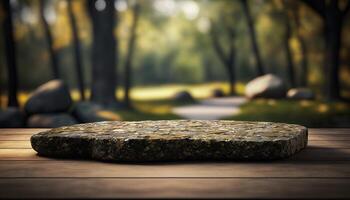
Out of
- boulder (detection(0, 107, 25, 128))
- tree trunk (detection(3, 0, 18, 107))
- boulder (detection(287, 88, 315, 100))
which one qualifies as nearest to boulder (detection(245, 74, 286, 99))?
boulder (detection(287, 88, 315, 100))

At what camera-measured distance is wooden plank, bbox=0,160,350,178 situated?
2475mm

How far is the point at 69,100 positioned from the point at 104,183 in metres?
10.1

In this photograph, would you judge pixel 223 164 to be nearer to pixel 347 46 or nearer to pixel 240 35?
pixel 347 46

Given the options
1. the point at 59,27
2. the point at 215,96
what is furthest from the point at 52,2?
the point at 215,96

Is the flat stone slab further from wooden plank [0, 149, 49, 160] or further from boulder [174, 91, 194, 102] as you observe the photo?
boulder [174, 91, 194, 102]

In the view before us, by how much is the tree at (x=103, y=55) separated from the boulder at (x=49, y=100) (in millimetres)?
3830

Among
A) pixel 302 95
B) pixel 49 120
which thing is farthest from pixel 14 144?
pixel 302 95

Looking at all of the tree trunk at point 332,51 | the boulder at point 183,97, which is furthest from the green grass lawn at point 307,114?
the boulder at point 183,97

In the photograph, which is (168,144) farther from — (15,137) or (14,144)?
(15,137)

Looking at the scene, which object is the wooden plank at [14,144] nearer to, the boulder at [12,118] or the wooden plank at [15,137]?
the wooden plank at [15,137]

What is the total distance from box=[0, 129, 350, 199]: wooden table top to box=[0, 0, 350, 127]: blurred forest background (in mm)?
9707

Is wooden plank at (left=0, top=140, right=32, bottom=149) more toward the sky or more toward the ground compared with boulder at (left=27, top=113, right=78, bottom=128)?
more toward the sky

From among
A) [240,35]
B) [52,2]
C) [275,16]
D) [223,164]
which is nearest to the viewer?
[223,164]

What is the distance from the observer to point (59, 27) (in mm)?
23469
